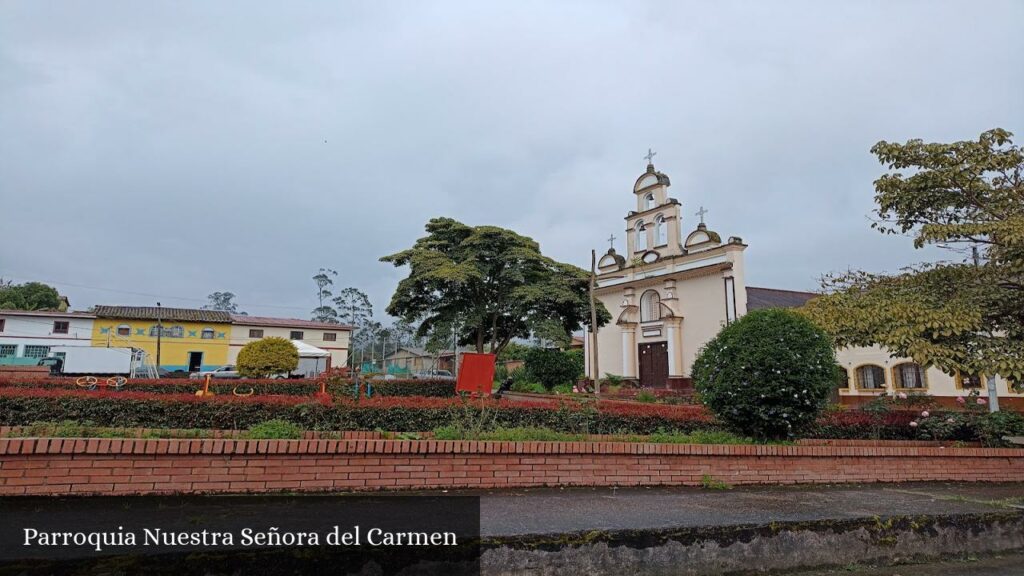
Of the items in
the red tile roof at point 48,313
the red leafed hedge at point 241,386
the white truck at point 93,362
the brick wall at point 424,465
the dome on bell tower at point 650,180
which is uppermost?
the dome on bell tower at point 650,180

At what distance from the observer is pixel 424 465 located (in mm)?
4996

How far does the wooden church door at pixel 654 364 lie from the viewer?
26.3 meters

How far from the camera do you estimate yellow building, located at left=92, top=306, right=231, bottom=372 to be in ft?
120

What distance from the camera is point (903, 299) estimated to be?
7.25 m

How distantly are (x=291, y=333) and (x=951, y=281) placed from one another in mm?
40652

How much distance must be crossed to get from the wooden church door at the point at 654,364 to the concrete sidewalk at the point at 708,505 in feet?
66.3

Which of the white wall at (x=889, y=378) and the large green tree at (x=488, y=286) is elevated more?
the large green tree at (x=488, y=286)

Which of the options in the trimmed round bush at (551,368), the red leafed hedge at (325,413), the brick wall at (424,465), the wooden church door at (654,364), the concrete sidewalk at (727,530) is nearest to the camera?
the concrete sidewalk at (727,530)

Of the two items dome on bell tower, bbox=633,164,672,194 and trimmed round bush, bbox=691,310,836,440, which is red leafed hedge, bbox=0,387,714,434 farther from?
dome on bell tower, bbox=633,164,672,194

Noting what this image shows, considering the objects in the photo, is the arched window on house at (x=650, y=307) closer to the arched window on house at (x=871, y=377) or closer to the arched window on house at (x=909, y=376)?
the arched window on house at (x=871, y=377)

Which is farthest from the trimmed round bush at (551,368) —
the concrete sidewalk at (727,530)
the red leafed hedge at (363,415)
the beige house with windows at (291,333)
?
the beige house with windows at (291,333)

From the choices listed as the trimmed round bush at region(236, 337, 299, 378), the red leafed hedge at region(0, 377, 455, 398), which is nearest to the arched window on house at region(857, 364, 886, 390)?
the red leafed hedge at region(0, 377, 455, 398)

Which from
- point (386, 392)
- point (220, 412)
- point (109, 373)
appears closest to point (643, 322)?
point (386, 392)

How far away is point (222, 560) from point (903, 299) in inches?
319
